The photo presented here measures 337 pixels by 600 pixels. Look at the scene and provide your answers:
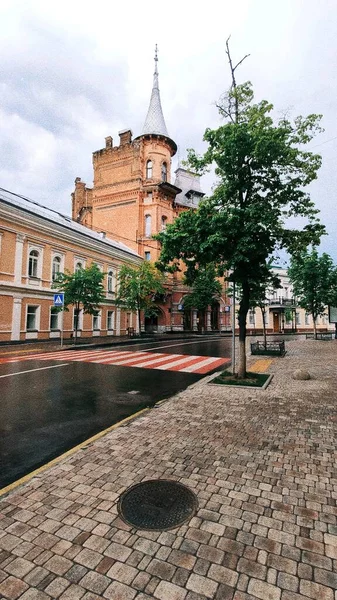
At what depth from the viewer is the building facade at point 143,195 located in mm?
38844

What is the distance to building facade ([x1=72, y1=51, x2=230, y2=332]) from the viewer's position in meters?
38.8

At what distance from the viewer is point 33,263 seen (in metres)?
23.7

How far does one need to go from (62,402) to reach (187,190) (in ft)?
153

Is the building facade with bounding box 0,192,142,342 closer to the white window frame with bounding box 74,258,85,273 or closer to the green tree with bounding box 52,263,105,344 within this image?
the white window frame with bounding box 74,258,85,273

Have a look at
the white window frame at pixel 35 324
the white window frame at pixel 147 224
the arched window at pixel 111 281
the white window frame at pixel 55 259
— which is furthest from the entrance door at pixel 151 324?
the white window frame at pixel 35 324

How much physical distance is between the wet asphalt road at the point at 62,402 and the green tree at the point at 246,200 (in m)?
3.26

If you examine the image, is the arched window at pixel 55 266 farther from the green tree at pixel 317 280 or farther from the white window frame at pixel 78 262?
the green tree at pixel 317 280

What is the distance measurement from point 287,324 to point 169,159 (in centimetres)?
3186

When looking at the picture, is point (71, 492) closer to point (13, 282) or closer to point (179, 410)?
point (179, 410)

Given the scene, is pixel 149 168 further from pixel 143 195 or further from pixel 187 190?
pixel 187 190

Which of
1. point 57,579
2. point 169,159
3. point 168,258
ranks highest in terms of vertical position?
point 169,159

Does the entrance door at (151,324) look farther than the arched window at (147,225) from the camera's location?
Yes

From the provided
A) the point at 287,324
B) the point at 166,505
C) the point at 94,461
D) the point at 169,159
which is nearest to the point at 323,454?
the point at 166,505

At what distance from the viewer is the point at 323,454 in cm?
427
